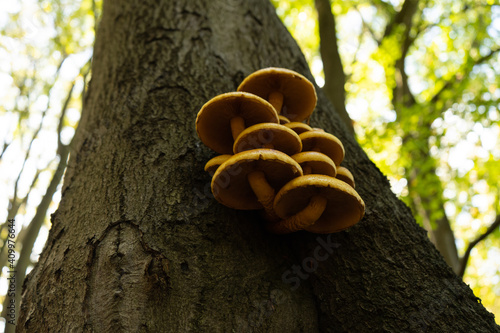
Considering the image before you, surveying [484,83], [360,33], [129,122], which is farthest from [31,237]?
[360,33]

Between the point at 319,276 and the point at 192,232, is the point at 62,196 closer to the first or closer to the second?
the point at 192,232

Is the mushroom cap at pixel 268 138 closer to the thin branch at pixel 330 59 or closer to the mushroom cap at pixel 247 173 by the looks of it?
the mushroom cap at pixel 247 173

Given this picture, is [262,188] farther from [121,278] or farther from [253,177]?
[121,278]

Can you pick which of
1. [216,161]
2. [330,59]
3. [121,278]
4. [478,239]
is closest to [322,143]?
[216,161]

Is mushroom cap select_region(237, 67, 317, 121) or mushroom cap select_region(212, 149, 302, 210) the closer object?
mushroom cap select_region(212, 149, 302, 210)

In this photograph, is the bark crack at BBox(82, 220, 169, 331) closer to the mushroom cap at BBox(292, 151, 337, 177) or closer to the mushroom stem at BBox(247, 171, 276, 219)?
the mushroom stem at BBox(247, 171, 276, 219)

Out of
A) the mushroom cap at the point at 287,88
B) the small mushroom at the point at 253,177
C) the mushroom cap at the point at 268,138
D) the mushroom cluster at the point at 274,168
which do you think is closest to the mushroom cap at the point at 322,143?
the mushroom cluster at the point at 274,168

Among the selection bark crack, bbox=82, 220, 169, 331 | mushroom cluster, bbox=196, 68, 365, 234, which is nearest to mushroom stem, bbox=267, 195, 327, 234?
mushroom cluster, bbox=196, 68, 365, 234

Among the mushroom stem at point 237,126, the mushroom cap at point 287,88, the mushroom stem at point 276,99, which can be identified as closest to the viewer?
the mushroom stem at point 237,126
